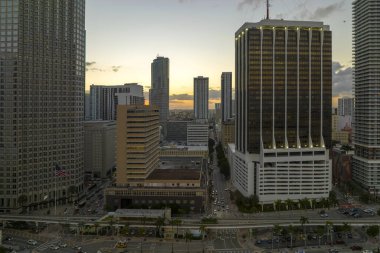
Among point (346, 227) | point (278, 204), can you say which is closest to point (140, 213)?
point (278, 204)

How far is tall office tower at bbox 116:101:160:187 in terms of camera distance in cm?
13350

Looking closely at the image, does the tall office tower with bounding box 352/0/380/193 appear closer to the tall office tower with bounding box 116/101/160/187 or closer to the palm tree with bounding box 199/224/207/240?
the palm tree with bounding box 199/224/207/240

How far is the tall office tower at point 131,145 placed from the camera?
134 m

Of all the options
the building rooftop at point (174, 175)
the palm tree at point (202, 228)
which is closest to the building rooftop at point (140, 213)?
the palm tree at point (202, 228)

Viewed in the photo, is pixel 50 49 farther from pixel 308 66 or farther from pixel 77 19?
pixel 308 66


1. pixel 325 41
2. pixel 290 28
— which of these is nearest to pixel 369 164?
pixel 325 41

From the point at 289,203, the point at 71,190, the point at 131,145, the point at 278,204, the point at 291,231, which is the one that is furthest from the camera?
the point at 71,190

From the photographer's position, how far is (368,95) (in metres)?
161

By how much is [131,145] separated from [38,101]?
111 feet

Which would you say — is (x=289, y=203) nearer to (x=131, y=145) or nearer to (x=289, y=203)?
(x=289, y=203)

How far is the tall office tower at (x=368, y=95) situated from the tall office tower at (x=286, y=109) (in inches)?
947

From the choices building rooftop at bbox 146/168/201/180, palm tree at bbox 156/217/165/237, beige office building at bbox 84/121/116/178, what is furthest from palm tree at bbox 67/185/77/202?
palm tree at bbox 156/217/165/237

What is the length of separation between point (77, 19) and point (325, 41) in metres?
88.7

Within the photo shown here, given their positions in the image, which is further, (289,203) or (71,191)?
(71,191)
